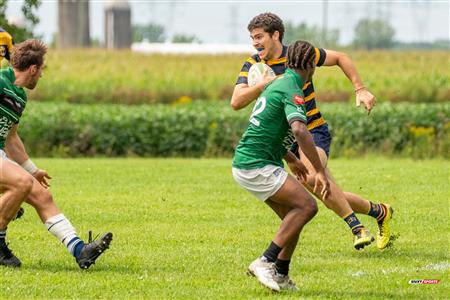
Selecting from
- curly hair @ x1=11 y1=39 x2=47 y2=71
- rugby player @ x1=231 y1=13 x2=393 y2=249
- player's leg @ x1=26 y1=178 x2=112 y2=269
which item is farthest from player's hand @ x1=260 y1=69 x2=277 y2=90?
curly hair @ x1=11 y1=39 x2=47 y2=71

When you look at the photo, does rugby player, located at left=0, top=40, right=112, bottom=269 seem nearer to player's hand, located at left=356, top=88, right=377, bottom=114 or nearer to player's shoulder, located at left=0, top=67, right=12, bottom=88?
player's shoulder, located at left=0, top=67, right=12, bottom=88

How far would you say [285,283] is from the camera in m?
9.11

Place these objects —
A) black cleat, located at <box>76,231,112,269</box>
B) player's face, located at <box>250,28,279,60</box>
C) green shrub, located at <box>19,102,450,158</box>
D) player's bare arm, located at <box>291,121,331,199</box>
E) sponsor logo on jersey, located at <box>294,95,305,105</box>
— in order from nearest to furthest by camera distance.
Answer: player's bare arm, located at <box>291,121,331,199</box> → sponsor logo on jersey, located at <box>294,95,305,105</box> → black cleat, located at <box>76,231,112,269</box> → player's face, located at <box>250,28,279,60</box> → green shrub, located at <box>19,102,450,158</box>

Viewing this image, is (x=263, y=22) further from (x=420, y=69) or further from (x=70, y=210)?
(x=420, y=69)

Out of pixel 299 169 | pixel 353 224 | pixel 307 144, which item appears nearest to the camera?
pixel 307 144

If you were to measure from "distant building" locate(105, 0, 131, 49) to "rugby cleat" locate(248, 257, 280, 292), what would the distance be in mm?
84469

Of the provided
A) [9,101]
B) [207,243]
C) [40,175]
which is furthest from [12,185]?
[207,243]

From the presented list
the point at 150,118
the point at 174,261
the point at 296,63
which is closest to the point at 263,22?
the point at 296,63

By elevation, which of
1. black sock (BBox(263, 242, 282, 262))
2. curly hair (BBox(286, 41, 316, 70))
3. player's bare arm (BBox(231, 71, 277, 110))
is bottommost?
black sock (BBox(263, 242, 282, 262))

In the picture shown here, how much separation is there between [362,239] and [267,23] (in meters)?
2.17

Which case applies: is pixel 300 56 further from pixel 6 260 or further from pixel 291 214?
pixel 6 260

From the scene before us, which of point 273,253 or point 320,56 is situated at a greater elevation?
point 320,56

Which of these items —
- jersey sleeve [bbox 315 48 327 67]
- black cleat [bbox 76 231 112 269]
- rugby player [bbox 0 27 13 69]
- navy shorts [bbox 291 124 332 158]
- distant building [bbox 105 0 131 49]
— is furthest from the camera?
distant building [bbox 105 0 131 49]

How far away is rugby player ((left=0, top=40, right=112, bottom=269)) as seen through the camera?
9.77 metres
